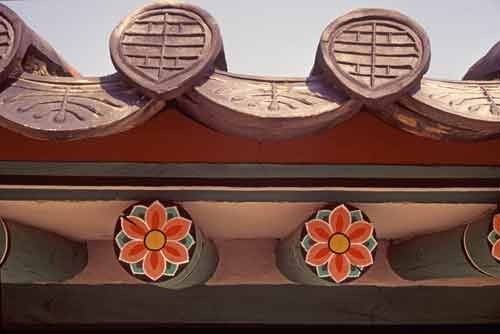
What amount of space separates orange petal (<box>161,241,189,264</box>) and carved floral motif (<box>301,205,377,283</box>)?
12.6 inches

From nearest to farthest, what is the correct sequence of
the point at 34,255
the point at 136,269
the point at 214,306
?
the point at 136,269 → the point at 34,255 → the point at 214,306

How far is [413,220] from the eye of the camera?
5.21ft

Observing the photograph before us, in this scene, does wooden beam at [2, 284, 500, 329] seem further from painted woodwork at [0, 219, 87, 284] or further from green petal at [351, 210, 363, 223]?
green petal at [351, 210, 363, 223]

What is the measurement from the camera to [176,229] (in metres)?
1.36

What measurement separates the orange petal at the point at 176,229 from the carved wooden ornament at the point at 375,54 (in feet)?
1.86

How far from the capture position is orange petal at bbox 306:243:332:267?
1.37 metres

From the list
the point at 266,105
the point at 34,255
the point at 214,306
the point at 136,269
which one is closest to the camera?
the point at 266,105

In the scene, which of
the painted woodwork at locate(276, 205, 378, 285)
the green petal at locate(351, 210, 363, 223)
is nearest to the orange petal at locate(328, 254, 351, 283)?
the painted woodwork at locate(276, 205, 378, 285)

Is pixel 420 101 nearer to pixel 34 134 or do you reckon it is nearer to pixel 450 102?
pixel 450 102

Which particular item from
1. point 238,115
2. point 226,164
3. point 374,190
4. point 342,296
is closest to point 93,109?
point 238,115

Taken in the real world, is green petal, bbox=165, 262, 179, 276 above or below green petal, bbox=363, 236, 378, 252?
below

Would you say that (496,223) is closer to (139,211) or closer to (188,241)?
(188,241)

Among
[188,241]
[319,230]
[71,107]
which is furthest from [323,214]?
[71,107]

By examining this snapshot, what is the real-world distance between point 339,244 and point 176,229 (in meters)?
0.44
